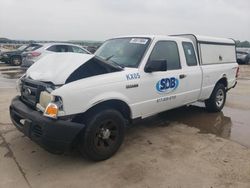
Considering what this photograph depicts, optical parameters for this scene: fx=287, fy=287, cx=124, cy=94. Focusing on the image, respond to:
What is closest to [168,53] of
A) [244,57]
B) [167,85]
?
[167,85]

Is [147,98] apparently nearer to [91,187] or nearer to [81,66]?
[81,66]

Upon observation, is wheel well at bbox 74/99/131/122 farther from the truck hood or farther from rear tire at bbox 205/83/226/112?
rear tire at bbox 205/83/226/112

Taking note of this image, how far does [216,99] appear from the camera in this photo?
23.1ft

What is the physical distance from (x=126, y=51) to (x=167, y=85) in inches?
37.6

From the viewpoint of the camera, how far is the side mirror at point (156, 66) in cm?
455

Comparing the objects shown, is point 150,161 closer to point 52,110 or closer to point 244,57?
point 52,110

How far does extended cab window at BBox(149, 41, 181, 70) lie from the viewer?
5.07 m

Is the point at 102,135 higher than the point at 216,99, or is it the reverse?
the point at 102,135

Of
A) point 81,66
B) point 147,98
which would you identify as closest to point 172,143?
point 147,98

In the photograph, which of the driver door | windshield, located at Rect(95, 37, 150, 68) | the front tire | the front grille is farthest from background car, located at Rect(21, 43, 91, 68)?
the front tire

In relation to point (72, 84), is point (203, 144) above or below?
below

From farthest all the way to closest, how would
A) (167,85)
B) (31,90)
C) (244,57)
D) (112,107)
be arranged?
1. (244,57)
2. (167,85)
3. (112,107)
4. (31,90)

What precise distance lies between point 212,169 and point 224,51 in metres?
4.05

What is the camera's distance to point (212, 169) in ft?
13.0
